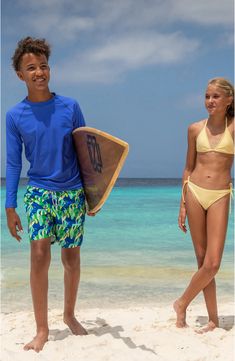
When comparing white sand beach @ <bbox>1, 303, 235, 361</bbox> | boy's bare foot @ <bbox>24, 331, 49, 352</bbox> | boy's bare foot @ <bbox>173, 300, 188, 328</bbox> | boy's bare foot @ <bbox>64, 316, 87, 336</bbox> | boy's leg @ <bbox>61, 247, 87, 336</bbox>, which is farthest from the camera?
boy's bare foot @ <bbox>173, 300, 188, 328</bbox>

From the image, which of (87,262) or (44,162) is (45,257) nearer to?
(44,162)

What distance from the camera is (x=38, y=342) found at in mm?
3807

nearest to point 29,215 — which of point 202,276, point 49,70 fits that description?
point 49,70

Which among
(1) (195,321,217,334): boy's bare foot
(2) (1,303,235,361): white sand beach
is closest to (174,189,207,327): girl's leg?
(1) (195,321,217,334): boy's bare foot

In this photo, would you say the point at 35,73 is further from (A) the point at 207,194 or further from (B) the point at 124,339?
(B) the point at 124,339

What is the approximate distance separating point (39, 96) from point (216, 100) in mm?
1388

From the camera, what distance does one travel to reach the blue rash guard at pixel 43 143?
379 cm

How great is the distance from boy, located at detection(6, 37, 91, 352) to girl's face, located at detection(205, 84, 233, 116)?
3.50 ft

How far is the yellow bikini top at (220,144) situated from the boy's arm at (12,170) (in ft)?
4.74

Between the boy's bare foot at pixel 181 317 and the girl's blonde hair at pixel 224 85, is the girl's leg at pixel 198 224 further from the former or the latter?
the girl's blonde hair at pixel 224 85

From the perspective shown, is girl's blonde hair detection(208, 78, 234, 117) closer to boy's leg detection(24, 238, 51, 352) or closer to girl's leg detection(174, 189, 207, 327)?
girl's leg detection(174, 189, 207, 327)

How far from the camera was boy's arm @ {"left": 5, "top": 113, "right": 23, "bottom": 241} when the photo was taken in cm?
383

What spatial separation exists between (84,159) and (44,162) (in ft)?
1.05

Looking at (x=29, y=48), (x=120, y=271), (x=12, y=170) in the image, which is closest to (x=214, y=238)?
(x=12, y=170)
